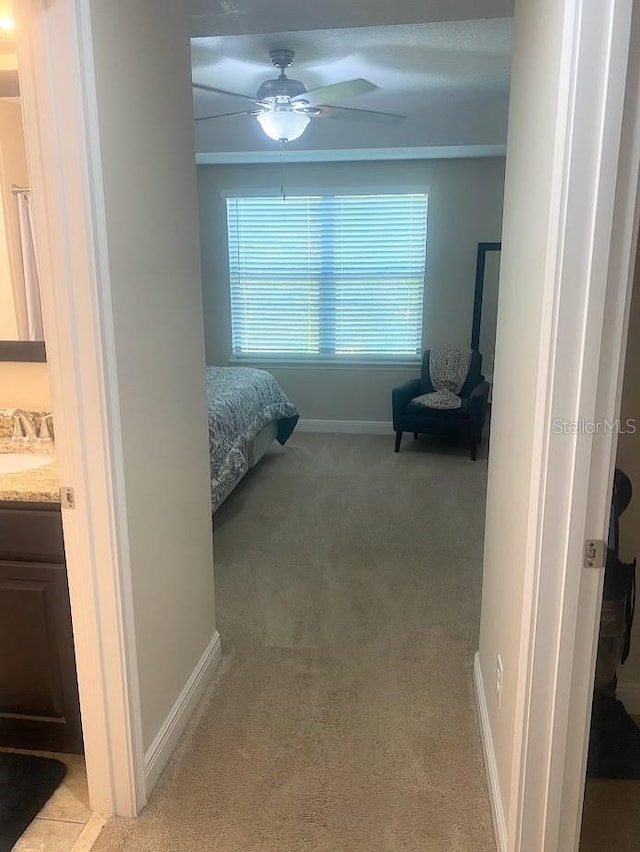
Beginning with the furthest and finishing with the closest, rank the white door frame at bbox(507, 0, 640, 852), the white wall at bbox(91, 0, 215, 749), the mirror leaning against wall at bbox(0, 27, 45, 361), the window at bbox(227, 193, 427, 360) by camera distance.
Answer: the window at bbox(227, 193, 427, 360), the mirror leaning against wall at bbox(0, 27, 45, 361), the white wall at bbox(91, 0, 215, 749), the white door frame at bbox(507, 0, 640, 852)

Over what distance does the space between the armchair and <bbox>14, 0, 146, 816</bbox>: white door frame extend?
12.4 feet

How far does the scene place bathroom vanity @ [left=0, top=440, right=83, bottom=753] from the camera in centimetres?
173

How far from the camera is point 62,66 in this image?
1.36 metres

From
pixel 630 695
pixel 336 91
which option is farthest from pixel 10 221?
pixel 630 695

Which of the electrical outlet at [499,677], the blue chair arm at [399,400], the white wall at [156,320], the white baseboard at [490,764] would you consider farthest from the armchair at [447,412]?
the electrical outlet at [499,677]

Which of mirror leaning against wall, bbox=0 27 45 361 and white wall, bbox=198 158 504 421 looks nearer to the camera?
mirror leaning against wall, bbox=0 27 45 361

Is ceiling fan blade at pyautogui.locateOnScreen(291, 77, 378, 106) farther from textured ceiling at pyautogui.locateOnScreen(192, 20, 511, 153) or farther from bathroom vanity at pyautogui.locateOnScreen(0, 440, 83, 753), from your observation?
bathroom vanity at pyautogui.locateOnScreen(0, 440, 83, 753)

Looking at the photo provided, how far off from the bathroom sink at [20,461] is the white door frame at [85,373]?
525 mm

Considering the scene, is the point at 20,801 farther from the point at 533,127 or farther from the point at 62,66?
the point at 533,127

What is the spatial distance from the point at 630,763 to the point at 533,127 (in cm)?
182

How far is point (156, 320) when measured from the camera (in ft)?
5.95

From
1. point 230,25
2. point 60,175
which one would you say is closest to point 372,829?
point 60,175

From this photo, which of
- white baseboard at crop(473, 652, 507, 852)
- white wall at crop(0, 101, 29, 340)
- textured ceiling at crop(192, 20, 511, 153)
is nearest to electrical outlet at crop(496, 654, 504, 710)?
white baseboard at crop(473, 652, 507, 852)

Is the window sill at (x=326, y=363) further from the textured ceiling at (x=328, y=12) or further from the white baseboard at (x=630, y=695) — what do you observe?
the white baseboard at (x=630, y=695)
